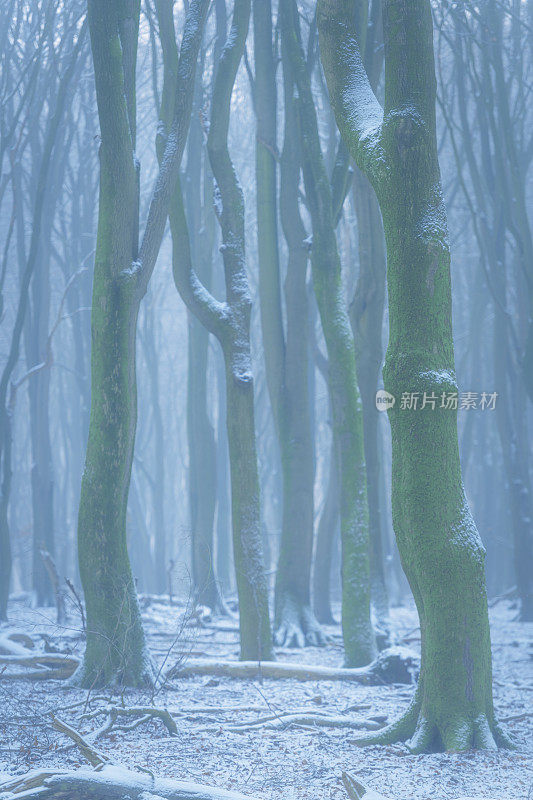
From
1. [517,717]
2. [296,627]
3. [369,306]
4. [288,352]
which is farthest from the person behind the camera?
[288,352]

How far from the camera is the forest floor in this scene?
4234mm

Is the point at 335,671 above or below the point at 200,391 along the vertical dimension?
below

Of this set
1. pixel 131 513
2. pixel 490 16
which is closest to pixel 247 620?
pixel 490 16

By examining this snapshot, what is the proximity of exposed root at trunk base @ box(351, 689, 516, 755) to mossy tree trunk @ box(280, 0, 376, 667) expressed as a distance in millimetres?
3052

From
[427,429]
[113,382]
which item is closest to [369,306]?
[113,382]

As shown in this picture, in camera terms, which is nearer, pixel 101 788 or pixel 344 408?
pixel 101 788

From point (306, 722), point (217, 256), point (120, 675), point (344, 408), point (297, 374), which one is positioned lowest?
point (306, 722)

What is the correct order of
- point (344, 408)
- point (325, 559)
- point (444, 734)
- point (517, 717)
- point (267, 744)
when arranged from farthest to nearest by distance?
point (325, 559)
point (344, 408)
point (517, 717)
point (267, 744)
point (444, 734)

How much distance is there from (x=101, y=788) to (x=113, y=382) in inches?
148

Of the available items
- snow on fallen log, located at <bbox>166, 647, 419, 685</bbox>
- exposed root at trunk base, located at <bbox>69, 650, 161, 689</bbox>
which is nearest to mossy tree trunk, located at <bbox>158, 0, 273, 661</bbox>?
snow on fallen log, located at <bbox>166, 647, 419, 685</bbox>

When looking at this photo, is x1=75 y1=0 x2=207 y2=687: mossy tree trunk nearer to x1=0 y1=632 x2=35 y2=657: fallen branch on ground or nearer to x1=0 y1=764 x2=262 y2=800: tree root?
x1=0 y1=632 x2=35 y2=657: fallen branch on ground

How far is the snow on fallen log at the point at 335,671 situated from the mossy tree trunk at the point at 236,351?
0.80 feet

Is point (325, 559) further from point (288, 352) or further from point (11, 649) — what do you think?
point (11, 649)

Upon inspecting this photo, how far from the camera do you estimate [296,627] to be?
9750mm
